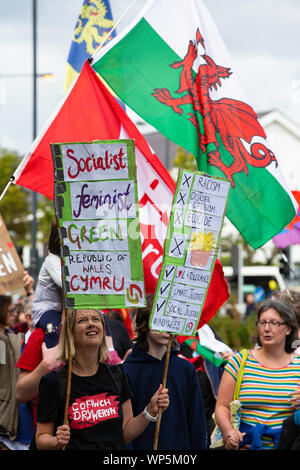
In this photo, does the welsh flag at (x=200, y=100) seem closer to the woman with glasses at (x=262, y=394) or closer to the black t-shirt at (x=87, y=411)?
the woman with glasses at (x=262, y=394)

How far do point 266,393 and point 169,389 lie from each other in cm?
59

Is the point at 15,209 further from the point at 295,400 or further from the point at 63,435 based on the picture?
the point at 63,435

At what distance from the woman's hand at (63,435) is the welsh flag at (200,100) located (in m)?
2.37

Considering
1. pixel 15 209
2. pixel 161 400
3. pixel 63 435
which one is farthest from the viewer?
pixel 15 209

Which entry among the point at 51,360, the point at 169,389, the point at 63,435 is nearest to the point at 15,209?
the point at 169,389

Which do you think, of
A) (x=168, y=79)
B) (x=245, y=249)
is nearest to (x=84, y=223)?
(x=168, y=79)

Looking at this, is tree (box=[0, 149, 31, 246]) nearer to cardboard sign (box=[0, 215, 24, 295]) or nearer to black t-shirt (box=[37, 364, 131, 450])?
cardboard sign (box=[0, 215, 24, 295])

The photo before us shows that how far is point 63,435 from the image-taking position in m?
4.23

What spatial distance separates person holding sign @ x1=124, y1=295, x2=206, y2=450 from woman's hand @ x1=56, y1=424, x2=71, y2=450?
911 mm

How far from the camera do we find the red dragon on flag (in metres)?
6.27

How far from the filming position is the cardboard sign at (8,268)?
664 cm

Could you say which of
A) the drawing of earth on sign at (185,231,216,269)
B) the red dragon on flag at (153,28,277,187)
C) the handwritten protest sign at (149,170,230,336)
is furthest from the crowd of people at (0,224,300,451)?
the red dragon on flag at (153,28,277,187)

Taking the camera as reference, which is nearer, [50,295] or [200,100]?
[50,295]
